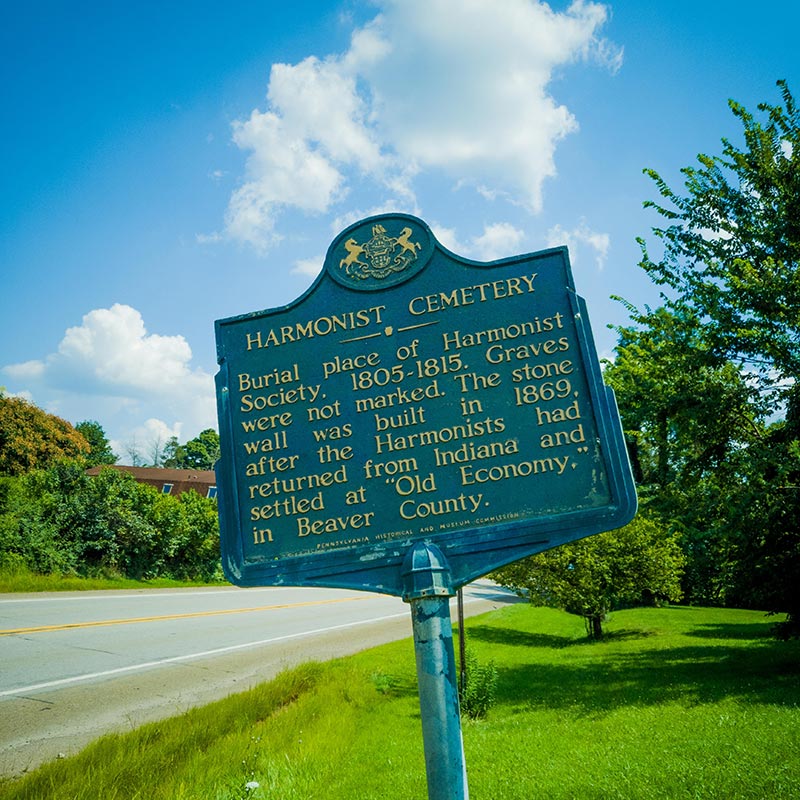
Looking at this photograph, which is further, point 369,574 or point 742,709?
point 742,709

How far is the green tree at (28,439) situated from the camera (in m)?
39.6

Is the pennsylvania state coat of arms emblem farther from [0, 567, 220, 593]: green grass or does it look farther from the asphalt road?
[0, 567, 220, 593]: green grass

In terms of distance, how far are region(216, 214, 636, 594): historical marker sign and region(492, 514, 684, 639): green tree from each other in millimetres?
11202

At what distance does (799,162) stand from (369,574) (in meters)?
8.90

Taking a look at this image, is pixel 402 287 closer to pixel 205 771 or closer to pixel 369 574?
pixel 369 574

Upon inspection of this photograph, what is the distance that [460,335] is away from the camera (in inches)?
141

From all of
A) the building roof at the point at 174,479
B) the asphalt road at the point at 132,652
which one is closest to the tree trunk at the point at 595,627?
the asphalt road at the point at 132,652

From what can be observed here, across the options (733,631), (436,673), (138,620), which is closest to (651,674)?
(733,631)

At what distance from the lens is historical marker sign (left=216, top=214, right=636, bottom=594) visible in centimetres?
318

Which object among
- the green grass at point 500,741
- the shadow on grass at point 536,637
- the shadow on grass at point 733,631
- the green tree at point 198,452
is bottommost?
the shadow on grass at point 733,631

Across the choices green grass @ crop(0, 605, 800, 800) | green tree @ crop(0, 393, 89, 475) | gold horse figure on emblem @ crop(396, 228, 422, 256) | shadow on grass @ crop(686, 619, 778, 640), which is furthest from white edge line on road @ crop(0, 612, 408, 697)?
green tree @ crop(0, 393, 89, 475)

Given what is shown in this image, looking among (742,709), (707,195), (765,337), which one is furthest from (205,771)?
(707,195)

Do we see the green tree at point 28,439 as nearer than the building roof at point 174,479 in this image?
Yes

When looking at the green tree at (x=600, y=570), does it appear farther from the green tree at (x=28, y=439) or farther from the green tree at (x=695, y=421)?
the green tree at (x=28, y=439)
